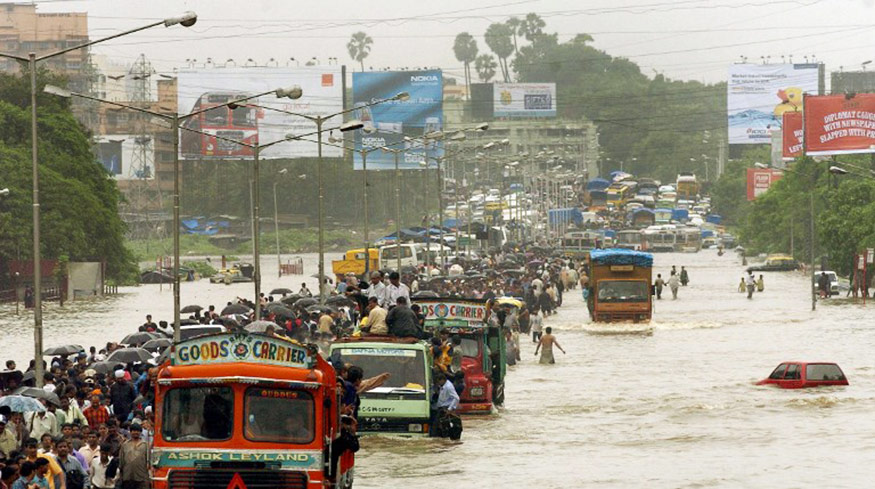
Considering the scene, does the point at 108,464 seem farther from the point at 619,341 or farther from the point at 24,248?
the point at 24,248

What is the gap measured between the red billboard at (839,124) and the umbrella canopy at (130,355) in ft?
215

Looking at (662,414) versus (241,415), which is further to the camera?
(662,414)

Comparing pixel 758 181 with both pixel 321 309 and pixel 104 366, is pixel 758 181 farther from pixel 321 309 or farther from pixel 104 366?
pixel 104 366

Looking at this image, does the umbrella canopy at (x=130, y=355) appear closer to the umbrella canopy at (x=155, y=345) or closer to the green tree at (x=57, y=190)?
the umbrella canopy at (x=155, y=345)

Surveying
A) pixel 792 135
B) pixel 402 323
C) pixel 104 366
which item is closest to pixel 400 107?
pixel 792 135

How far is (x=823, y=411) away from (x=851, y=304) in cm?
3891

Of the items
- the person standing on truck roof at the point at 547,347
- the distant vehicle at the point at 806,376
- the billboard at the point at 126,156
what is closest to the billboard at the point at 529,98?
the billboard at the point at 126,156

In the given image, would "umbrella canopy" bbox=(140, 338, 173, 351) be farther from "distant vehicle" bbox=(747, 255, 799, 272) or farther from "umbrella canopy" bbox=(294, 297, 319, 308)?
"distant vehicle" bbox=(747, 255, 799, 272)

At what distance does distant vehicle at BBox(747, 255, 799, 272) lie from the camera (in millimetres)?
106438

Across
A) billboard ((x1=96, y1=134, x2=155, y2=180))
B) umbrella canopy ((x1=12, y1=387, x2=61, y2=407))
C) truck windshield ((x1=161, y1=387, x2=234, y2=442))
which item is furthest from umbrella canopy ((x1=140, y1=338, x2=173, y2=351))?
billboard ((x1=96, y1=134, x2=155, y2=180))

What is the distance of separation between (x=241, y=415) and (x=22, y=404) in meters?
5.28

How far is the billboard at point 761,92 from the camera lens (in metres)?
158

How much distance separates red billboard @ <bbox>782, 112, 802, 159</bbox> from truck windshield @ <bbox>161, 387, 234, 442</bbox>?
99.8 meters

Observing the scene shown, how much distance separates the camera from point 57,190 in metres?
80.5
